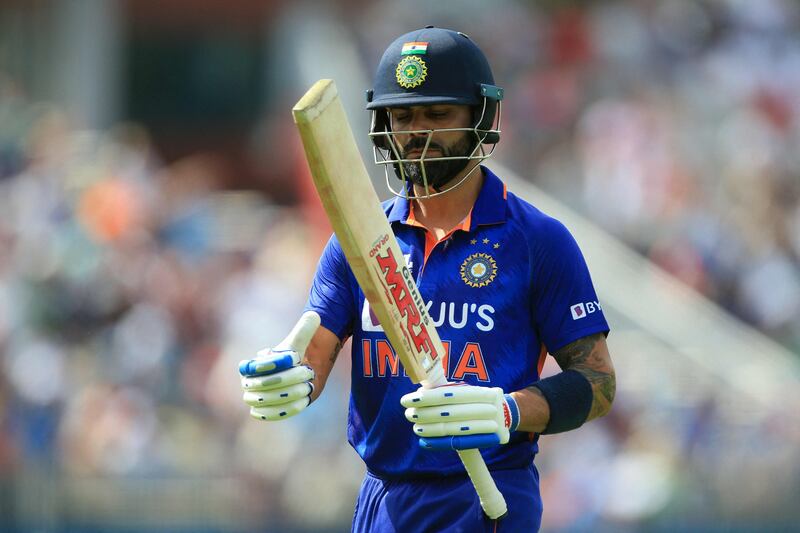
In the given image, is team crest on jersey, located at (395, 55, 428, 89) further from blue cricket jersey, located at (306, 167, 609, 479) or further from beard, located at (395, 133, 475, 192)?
blue cricket jersey, located at (306, 167, 609, 479)

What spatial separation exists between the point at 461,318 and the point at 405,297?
27cm

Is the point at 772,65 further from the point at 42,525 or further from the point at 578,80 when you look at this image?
the point at 42,525

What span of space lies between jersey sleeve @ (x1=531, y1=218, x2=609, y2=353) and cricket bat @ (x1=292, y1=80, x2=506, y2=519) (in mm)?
327

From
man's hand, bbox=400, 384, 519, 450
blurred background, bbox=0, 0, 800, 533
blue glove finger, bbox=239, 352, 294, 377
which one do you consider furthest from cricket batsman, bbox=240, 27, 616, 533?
blurred background, bbox=0, 0, 800, 533

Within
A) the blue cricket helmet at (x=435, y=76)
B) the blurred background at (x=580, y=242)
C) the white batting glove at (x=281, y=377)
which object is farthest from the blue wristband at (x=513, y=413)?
the blurred background at (x=580, y=242)

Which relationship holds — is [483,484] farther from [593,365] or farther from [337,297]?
[337,297]

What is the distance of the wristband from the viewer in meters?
3.22

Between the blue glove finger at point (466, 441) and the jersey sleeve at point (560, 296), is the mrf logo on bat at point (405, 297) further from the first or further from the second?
the jersey sleeve at point (560, 296)

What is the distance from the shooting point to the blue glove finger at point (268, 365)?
10.1 feet

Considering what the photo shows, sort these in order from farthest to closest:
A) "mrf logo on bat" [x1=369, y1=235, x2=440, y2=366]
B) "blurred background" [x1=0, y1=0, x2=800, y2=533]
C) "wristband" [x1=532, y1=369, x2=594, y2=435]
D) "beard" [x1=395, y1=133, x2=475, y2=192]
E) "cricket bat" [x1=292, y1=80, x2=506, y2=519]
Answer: "blurred background" [x1=0, y1=0, x2=800, y2=533] → "beard" [x1=395, y1=133, x2=475, y2=192] → "wristband" [x1=532, y1=369, x2=594, y2=435] → "mrf logo on bat" [x1=369, y1=235, x2=440, y2=366] → "cricket bat" [x1=292, y1=80, x2=506, y2=519]

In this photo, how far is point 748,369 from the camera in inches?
322

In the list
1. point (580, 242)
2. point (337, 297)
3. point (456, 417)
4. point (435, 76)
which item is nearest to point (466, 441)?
point (456, 417)

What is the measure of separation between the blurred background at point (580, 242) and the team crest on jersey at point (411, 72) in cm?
427

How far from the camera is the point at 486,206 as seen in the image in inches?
134
